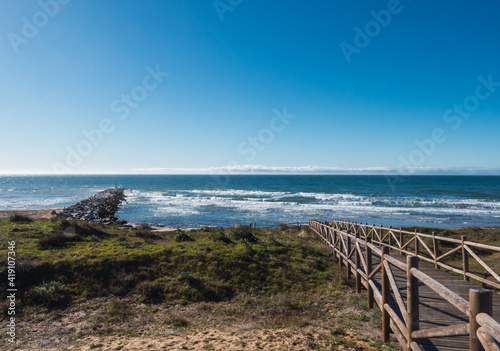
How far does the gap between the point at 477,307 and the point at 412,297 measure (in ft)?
5.72

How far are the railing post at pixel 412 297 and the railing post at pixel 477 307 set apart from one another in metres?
1.41

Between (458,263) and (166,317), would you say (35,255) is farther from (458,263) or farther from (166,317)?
(458,263)

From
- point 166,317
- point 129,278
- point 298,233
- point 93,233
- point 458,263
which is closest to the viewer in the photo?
point 166,317

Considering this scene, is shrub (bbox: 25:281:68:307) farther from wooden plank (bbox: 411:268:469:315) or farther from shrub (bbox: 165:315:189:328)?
wooden plank (bbox: 411:268:469:315)

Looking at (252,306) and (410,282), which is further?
(252,306)

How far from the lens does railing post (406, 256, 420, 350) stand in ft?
12.6

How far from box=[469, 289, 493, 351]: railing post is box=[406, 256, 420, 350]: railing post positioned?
141 cm

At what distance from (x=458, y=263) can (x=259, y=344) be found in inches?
456

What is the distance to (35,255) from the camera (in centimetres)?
1002

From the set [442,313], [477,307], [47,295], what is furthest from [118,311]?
[477,307]

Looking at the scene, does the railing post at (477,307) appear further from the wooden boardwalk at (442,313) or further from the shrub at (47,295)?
the shrub at (47,295)

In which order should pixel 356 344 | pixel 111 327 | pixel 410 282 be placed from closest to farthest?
pixel 410 282 < pixel 356 344 < pixel 111 327

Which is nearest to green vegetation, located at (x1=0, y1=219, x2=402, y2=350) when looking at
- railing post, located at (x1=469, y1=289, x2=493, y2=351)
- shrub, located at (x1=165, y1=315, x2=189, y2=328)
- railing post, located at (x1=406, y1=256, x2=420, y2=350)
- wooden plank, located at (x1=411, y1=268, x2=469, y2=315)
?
shrub, located at (x1=165, y1=315, x2=189, y2=328)

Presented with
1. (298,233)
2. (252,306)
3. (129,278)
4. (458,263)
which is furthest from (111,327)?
(298,233)
